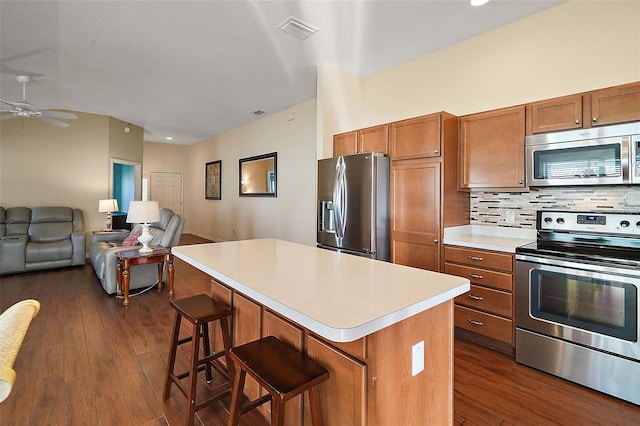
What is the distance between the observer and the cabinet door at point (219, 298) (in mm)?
2008

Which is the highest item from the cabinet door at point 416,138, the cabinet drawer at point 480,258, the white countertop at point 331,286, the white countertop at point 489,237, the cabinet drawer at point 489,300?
the cabinet door at point 416,138

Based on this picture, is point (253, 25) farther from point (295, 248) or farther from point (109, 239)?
point (109, 239)

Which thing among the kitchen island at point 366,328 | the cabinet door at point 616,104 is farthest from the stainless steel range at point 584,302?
the kitchen island at point 366,328

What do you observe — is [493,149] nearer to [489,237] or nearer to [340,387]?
[489,237]

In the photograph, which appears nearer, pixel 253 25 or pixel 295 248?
pixel 295 248

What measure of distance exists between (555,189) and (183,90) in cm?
481

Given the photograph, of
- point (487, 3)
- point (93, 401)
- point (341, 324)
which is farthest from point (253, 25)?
point (93, 401)

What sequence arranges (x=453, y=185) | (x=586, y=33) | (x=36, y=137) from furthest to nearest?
(x=36, y=137) < (x=453, y=185) < (x=586, y=33)

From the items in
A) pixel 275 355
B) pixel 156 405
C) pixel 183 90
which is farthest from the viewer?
pixel 183 90

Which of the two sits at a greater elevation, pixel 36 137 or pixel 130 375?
pixel 36 137

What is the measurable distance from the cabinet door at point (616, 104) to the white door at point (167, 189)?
29.8ft

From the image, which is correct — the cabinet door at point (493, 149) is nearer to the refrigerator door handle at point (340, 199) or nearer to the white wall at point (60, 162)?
the refrigerator door handle at point (340, 199)

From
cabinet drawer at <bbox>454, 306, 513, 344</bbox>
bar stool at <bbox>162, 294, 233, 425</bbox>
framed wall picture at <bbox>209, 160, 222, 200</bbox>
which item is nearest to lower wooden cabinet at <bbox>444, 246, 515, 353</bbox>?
cabinet drawer at <bbox>454, 306, 513, 344</bbox>

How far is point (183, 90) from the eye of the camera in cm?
468
